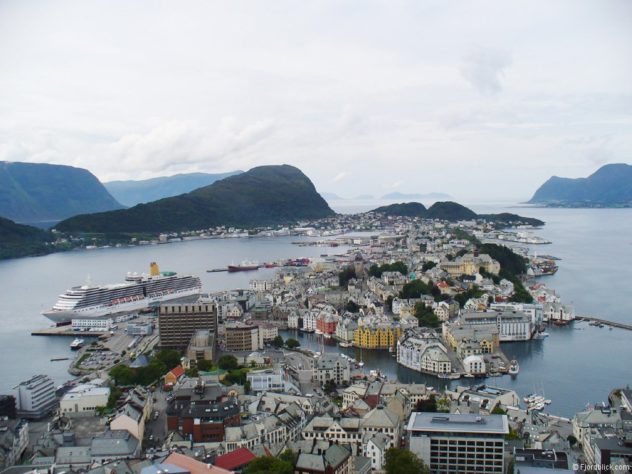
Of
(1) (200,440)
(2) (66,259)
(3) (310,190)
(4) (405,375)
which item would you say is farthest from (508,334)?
(3) (310,190)

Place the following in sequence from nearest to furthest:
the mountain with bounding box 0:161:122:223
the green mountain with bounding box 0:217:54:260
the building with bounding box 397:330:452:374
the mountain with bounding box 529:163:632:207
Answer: the building with bounding box 397:330:452:374 → the green mountain with bounding box 0:217:54:260 → the mountain with bounding box 0:161:122:223 → the mountain with bounding box 529:163:632:207

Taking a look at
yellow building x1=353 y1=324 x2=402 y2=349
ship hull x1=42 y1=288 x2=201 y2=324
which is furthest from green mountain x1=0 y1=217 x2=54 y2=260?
yellow building x1=353 y1=324 x2=402 y2=349

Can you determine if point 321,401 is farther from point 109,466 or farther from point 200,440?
point 109,466

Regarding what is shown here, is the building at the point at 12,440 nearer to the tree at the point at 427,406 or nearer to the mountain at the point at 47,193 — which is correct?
the tree at the point at 427,406

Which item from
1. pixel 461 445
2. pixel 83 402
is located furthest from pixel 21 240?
pixel 461 445

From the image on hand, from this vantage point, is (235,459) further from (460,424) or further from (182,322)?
(182,322)

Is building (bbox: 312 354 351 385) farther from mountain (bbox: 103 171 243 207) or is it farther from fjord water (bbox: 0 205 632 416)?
mountain (bbox: 103 171 243 207)
